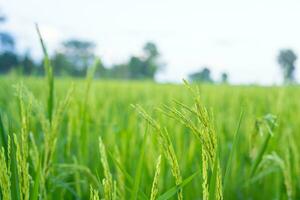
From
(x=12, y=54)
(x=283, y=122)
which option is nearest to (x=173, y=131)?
(x=283, y=122)

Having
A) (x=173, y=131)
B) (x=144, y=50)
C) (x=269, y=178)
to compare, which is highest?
(x=144, y=50)

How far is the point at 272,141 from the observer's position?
109cm

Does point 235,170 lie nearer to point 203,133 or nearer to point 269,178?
point 269,178

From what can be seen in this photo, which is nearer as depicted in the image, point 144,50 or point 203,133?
point 203,133

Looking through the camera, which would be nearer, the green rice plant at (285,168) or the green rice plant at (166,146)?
the green rice plant at (166,146)

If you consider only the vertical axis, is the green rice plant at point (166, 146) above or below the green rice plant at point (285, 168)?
above

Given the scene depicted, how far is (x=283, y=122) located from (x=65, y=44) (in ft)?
182

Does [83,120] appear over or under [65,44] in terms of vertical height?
under

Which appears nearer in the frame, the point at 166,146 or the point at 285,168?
the point at 166,146

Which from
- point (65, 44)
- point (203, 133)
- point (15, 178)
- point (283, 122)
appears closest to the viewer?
point (203, 133)

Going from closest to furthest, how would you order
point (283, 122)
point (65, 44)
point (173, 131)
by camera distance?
point (173, 131), point (283, 122), point (65, 44)

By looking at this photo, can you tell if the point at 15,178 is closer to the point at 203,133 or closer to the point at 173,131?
the point at 203,133

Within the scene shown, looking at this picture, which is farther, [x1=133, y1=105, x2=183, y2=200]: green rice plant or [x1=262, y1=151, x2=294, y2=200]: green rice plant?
[x1=262, y1=151, x2=294, y2=200]: green rice plant

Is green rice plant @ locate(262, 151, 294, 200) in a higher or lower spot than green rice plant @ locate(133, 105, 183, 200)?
lower
